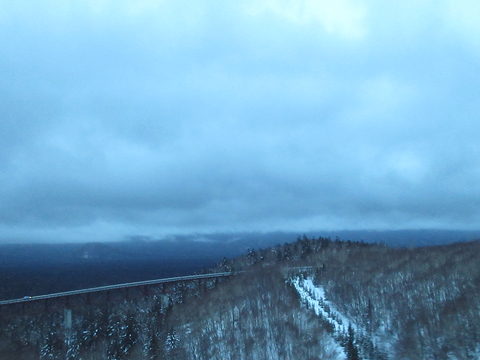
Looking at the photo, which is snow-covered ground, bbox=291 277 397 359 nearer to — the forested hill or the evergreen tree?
the forested hill

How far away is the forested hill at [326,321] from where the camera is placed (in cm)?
1552

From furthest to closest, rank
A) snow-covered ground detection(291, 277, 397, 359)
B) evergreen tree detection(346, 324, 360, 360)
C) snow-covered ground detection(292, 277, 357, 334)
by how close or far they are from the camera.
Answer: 1. snow-covered ground detection(292, 277, 357, 334)
2. snow-covered ground detection(291, 277, 397, 359)
3. evergreen tree detection(346, 324, 360, 360)

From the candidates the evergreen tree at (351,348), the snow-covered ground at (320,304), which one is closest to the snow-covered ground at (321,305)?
the snow-covered ground at (320,304)

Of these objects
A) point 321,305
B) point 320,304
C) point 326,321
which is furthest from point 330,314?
point 320,304

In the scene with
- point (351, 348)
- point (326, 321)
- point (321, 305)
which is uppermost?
point (321, 305)

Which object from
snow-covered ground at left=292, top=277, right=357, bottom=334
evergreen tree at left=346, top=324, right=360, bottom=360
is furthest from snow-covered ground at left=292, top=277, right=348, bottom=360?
evergreen tree at left=346, top=324, right=360, bottom=360

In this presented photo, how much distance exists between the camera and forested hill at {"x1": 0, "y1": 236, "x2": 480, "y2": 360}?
15.5 m

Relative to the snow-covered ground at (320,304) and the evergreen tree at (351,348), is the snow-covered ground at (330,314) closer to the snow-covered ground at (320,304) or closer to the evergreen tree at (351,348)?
the snow-covered ground at (320,304)

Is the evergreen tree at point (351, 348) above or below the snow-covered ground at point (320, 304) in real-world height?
below

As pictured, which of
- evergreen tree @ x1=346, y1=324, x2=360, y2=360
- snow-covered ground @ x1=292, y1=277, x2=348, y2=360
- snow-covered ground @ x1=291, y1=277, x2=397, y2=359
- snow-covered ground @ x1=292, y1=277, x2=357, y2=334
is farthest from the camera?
snow-covered ground @ x1=292, y1=277, x2=357, y2=334

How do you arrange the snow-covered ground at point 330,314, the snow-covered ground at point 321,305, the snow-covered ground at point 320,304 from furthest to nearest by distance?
the snow-covered ground at point 320,304
the snow-covered ground at point 321,305
the snow-covered ground at point 330,314

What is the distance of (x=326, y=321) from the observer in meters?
20.1

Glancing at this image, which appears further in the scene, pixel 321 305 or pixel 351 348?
pixel 321 305

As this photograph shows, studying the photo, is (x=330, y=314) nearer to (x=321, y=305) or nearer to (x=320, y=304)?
(x=321, y=305)
